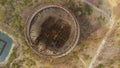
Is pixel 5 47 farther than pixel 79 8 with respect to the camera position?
Yes

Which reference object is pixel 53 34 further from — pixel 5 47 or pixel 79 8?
pixel 5 47

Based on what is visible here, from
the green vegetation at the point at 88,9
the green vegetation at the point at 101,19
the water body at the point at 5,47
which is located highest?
the green vegetation at the point at 88,9

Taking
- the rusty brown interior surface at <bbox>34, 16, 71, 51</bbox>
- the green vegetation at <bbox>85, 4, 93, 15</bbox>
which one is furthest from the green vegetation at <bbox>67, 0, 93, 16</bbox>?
the rusty brown interior surface at <bbox>34, 16, 71, 51</bbox>

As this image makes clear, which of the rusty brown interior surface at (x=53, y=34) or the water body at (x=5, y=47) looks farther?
the water body at (x=5, y=47)

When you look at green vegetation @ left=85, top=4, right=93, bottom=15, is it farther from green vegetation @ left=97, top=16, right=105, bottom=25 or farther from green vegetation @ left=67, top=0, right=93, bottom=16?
green vegetation @ left=97, top=16, right=105, bottom=25

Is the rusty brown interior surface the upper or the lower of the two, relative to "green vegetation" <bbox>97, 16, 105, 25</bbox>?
lower

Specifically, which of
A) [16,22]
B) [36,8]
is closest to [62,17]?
[36,8]

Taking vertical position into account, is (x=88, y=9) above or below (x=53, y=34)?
above

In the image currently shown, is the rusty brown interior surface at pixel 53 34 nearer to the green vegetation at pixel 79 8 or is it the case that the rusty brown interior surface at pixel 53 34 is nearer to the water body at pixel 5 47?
the green vegetation at pixel 79 8

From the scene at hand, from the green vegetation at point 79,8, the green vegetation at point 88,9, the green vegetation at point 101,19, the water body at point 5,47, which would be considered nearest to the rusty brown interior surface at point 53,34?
the green vegetation at point 79,8

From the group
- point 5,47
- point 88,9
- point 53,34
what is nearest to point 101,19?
point 88,9

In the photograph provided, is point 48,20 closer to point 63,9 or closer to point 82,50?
point 63,9

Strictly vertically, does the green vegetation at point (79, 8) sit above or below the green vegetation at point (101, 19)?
above
